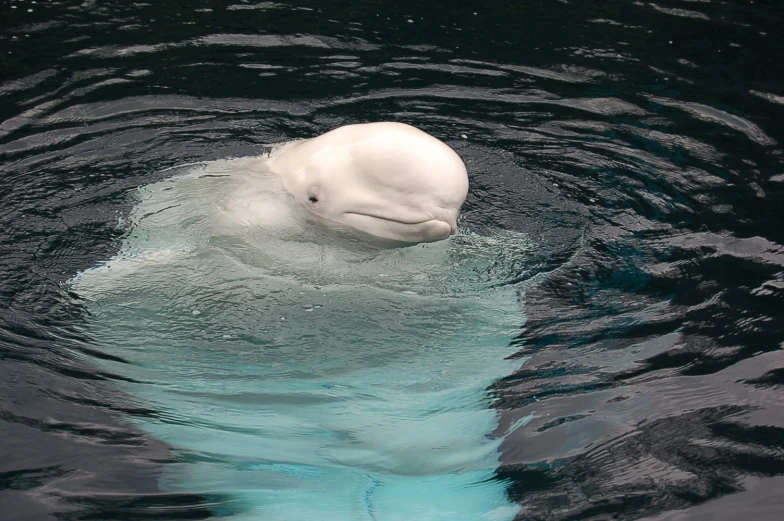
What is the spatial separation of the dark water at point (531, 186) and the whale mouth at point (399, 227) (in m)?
1.02

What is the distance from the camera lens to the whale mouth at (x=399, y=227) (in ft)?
20.9

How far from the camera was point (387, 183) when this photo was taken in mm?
6402

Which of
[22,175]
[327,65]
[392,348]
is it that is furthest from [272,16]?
[392,348]

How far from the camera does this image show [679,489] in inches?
193

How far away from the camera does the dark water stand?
5184mm

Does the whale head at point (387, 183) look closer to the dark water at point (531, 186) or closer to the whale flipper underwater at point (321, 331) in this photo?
the whale flipper underwater at point (321, 331)

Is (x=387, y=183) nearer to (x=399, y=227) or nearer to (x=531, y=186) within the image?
(x=399, y=227)

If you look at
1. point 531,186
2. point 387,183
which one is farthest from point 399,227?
point 531,186

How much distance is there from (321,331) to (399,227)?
97cm

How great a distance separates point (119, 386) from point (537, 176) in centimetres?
482

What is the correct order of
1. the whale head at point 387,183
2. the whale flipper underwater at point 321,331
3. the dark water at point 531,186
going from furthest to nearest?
the whale head at point 387,183 < the whale flipper underwater at point 321,331 < the dark water at point 531,186

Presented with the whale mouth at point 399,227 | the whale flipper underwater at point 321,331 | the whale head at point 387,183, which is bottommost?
the whale flipper underwater at point 321,331

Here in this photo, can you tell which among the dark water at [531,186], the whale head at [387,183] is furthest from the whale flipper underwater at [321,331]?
the dark water at [531,186]

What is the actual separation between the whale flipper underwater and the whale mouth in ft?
0.05
